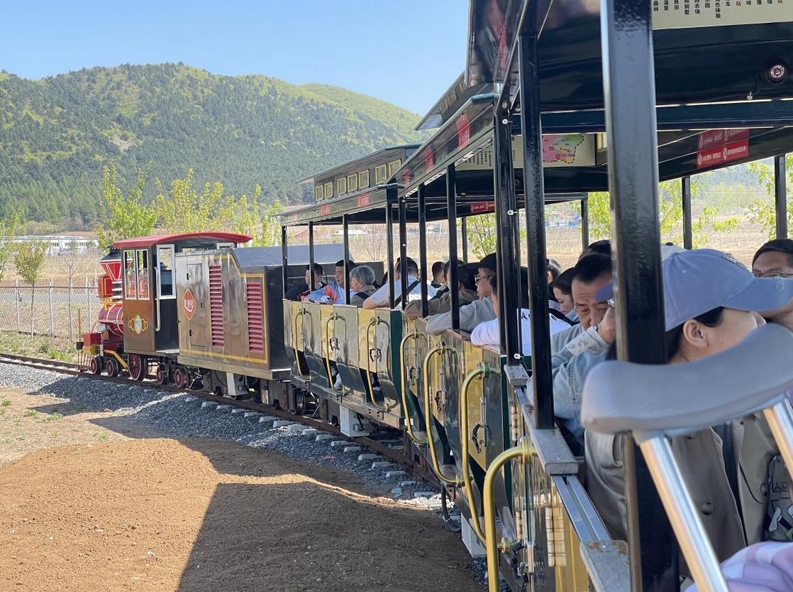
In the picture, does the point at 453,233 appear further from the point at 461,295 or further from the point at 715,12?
the point at 715,12

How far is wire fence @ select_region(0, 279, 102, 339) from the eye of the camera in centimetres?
2914

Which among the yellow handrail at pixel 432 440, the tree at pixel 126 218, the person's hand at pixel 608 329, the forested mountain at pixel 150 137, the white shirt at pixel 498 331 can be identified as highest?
the forested mountain at pixel 150 137

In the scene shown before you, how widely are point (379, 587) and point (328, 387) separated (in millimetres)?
5740

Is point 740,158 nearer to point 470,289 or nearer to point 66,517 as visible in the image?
point 470,289

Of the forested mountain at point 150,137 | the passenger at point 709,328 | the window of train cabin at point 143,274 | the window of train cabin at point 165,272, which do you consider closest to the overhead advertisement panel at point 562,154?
the passenger at point 709,328

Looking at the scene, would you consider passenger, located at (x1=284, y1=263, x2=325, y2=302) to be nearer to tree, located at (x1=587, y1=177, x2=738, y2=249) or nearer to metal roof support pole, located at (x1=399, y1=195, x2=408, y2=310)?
tree, located at (x1=587, y1=177, x2=738, y2=249)

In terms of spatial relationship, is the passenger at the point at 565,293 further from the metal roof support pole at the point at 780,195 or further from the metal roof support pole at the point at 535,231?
the metal roof support pole at the point at 780,195

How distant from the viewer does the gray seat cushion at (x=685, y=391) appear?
99 centimetres

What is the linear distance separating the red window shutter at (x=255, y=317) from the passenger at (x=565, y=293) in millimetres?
9474

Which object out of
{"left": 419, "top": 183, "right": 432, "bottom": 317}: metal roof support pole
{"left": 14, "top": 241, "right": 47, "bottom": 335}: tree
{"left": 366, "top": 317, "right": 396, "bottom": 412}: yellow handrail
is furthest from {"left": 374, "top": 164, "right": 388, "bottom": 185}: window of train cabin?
{"left": 14, "top": 241, "right": 47, "bottom": 335}: tree

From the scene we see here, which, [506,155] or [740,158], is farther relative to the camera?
[740,158]

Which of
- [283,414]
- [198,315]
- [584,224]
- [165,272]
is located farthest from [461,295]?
[165,272]

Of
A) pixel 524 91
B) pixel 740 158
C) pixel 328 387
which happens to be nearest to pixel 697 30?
pixel 524 91

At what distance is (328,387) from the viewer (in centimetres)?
1151
